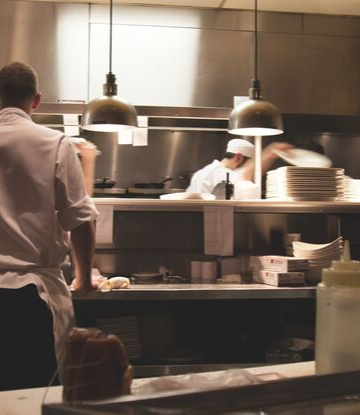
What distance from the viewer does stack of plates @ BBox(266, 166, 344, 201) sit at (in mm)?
3625

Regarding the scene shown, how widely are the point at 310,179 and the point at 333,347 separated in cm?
271

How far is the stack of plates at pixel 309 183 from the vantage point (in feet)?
11.9

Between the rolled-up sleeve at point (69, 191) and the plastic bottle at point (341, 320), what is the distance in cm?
131

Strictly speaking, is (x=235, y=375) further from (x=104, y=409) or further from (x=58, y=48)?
(x=58, y=48)

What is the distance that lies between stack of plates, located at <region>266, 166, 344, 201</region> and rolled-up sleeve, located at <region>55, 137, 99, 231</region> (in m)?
1.77

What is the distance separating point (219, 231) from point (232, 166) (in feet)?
3.93

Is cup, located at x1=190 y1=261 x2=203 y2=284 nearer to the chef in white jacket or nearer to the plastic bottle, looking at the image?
the chef in white jacket

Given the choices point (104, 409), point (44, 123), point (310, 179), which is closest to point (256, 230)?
point (310, 179)

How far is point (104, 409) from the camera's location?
25.9 inches

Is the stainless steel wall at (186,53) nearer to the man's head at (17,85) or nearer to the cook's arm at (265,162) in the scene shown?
the cook's arm at (265,162)

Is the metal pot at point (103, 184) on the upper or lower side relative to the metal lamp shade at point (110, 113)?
lower

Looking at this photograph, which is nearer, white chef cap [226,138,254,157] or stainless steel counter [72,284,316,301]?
stainless steel counter [72,284,316,301]

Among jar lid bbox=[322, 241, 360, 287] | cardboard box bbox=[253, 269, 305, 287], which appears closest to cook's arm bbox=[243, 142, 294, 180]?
cardboard box bbox=[253, 269, 305, 287]

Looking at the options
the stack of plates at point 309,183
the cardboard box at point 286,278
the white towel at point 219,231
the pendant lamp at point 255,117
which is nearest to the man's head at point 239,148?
the stack of plates at point 309,183
